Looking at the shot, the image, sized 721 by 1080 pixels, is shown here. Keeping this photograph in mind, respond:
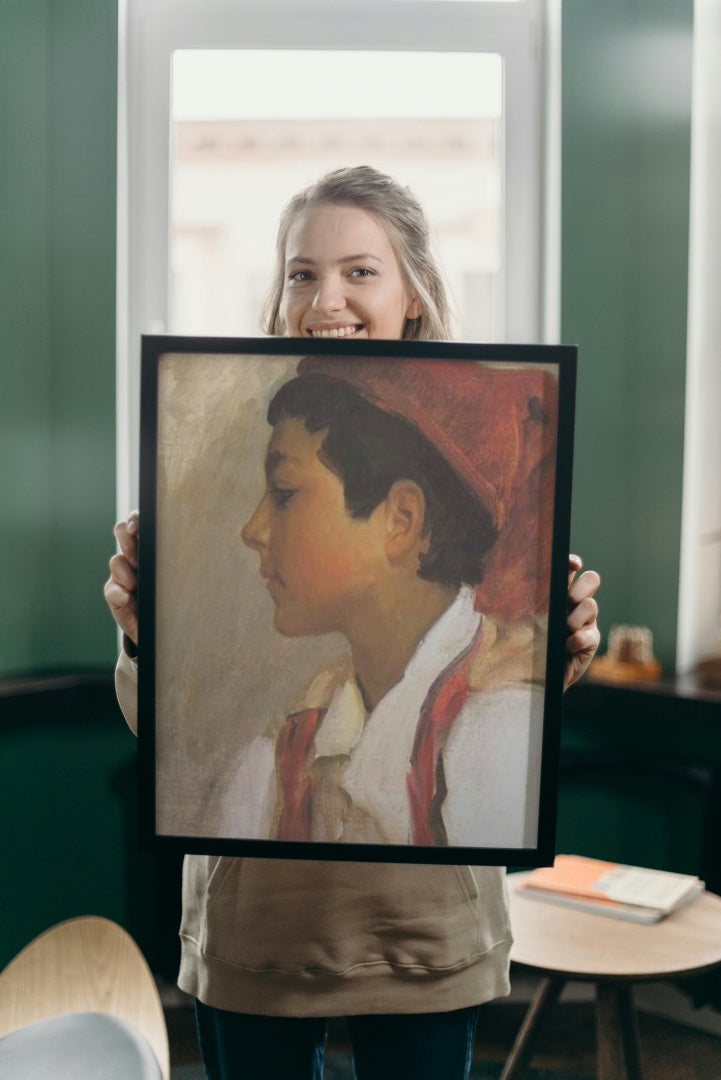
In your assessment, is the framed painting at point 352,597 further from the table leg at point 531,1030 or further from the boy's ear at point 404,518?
the table leg at point 531,1030

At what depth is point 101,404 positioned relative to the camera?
257 centimetres

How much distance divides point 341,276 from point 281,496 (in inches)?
12.1

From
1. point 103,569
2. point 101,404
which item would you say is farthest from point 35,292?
point 103,569

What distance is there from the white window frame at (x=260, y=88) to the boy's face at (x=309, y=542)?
5.58 feet

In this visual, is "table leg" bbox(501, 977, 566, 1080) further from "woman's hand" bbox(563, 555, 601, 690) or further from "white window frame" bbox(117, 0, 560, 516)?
"white window frame" bbox(117, 0, 560, 516)

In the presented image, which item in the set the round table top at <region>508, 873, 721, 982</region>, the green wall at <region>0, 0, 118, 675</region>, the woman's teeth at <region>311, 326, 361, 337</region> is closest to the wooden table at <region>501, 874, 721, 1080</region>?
the round table top at <region>508, 873, 721, 982</region>

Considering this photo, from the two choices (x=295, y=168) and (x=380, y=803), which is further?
(x=295, y=168)

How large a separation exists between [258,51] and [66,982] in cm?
230

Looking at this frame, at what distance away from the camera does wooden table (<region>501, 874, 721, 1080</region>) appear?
165 centimetres

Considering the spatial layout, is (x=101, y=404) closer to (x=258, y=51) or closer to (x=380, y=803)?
(x=258, y=51)

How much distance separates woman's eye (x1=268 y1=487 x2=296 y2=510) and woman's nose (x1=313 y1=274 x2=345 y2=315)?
250 mm

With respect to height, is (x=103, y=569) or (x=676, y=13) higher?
(x=676, y=13)

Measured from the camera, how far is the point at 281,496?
3.15 ft

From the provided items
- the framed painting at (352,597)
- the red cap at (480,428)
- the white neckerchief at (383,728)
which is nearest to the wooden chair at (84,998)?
the framed painting at (352,597)
